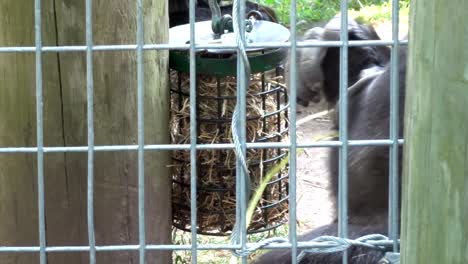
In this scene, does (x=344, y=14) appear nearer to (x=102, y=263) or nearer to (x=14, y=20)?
(x=14, y=20)

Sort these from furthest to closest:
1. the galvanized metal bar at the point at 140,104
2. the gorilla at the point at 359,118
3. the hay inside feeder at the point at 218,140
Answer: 1. the gorilla at the point at 359,118
2. the hay inside feeder at the point at 218,140
3. the galvanized metal bar at the point at 140,104

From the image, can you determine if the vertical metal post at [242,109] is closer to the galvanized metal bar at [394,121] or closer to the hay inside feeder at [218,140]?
the galvanized metal bar at [394,121]

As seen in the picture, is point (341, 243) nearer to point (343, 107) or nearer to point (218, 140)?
point (343, 107)

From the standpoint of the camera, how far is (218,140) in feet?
9.41

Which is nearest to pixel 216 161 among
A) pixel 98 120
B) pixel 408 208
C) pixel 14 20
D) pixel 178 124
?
pixel 178 124

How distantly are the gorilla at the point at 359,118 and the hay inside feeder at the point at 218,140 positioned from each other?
0.20m

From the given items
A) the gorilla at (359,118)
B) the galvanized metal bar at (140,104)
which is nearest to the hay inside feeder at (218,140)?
the gorilla at (359,118)

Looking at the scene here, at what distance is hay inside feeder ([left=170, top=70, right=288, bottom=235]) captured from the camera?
2838 millimetres

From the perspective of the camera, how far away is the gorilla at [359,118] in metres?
2.99

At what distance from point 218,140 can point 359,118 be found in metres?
0.64

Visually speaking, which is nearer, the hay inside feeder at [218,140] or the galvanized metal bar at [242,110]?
the galvanized metal bar at [242,110]

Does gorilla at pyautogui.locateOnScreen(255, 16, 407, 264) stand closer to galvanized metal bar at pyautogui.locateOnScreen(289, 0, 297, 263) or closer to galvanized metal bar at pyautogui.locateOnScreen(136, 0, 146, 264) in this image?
galvanized metal bar at pyautogui.locateOnScreen(289, 0, 297, 263)

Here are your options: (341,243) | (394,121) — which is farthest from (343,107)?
(341,243)

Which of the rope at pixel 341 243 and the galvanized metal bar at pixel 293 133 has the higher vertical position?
the galvanized metal bar at pixel 293 133
